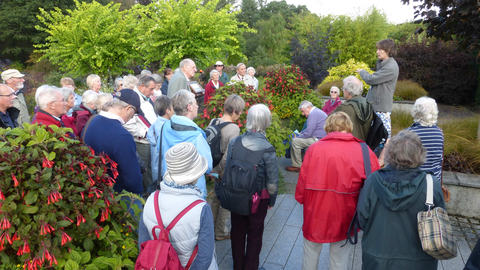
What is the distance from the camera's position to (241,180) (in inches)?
109

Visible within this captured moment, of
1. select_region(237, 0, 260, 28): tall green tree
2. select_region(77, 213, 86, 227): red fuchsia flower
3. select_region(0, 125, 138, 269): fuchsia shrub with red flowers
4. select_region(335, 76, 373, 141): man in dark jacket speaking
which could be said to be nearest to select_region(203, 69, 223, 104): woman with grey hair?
select_region(335, 76, 373, 141): man in dark jacket speaking

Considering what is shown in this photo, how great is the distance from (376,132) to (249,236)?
2333mm

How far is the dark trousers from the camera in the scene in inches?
121

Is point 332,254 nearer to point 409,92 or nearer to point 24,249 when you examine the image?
point 24,249

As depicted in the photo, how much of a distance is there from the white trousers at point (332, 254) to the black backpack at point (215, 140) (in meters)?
1.28

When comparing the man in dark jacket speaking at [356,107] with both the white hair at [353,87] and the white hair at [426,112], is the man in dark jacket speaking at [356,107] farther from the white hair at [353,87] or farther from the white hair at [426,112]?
the white hair at [426,112]

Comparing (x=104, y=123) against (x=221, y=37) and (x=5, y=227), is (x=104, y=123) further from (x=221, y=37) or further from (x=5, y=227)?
(x=221, y=37)

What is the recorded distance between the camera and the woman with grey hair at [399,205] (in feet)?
7.02

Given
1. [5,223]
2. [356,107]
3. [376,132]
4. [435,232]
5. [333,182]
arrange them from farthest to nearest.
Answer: [376,132] → [356,107] → [333,182] → [435,232] → [5,223]

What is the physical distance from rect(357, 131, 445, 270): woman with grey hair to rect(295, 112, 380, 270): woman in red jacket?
33cm

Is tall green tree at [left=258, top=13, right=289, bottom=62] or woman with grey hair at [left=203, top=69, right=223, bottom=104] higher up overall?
tall green tree at [left=258, top=13, right=289, bottom=62]

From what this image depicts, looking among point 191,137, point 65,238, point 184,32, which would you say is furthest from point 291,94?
point 65,238

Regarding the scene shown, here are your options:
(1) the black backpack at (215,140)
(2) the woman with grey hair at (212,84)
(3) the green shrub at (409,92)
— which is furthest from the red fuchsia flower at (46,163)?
(3) the green shrub at (409,92)

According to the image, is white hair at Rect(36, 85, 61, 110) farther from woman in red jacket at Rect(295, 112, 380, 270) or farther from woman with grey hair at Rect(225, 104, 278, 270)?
woman in red jacket at Rect(295, 112, 380, 270)
